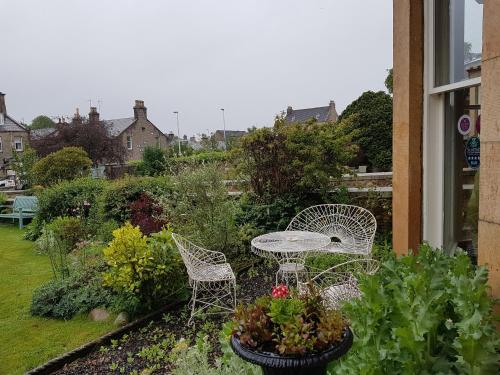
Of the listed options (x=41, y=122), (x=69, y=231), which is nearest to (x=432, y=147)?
(x=69, y=231)

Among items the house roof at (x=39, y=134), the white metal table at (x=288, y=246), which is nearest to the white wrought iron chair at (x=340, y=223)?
the white metal table at (x=288, y=246)

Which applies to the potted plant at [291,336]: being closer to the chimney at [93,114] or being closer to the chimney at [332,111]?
the chimney at [93,114]

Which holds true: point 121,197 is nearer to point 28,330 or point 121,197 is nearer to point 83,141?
point 28,330

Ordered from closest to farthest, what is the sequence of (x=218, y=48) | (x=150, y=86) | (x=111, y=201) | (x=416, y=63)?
(x=416, y=63) → (x=111, y=201) → (x=218, y=48) → (x=150, y=86)

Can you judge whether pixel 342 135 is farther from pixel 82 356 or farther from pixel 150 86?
pixel 150 86

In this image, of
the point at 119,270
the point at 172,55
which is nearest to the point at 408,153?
the point at 119,270

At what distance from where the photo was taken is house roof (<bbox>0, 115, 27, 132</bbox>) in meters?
33.8

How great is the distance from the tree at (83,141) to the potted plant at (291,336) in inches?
919

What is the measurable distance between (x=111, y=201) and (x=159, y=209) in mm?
1934

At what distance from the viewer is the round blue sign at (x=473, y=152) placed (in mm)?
2831

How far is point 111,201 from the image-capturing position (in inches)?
364

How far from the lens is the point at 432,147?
3.14 metres

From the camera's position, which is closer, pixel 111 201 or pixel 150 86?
pixel 111 201

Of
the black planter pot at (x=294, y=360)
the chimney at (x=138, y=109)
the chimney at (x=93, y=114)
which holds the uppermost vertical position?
the chimney at (x=138, y=109)
